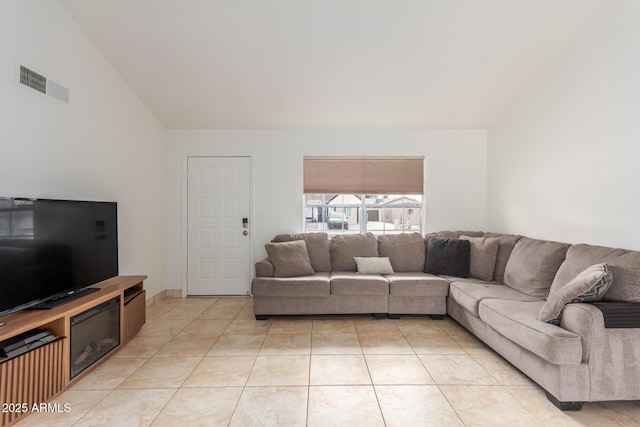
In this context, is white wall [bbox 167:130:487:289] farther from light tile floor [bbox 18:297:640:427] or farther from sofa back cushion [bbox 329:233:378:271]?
light tile floor [bbox 18:297:640:427]

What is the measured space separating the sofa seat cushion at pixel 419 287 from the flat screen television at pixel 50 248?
2808 millimetres

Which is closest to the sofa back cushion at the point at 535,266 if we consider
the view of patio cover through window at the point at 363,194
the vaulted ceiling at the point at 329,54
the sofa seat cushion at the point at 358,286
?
the sofa seat cushion at the point at 358,286

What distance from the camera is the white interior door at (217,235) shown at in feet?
14.6

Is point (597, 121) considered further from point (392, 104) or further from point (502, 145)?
point (392, 104)

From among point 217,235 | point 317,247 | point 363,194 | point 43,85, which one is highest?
point 43,85

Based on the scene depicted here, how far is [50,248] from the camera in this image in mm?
2195

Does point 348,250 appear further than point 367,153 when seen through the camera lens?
No

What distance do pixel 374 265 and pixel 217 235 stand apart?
2.22 meters

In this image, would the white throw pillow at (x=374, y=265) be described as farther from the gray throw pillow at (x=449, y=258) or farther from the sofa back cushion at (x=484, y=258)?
the sofa back cushion at (x=484, y=258)

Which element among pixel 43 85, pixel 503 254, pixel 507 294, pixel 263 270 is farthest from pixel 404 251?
pixel 43 85

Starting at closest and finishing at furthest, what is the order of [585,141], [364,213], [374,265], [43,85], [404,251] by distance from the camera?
[43,85], [585,141], [374,265], [404,251], [364,213]

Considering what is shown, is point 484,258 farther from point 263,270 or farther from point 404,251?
point 263,270

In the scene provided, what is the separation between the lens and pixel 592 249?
245 cm

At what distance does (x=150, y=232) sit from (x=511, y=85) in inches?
183
